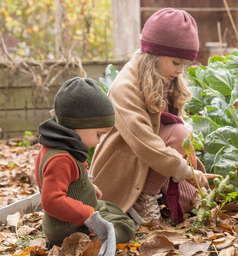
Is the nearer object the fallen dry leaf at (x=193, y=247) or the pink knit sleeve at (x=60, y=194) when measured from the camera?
the pink knit sleeve at (x=60, y=194)

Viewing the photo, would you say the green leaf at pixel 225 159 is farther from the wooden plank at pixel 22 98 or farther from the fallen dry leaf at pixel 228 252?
the wooden plank at pixel 22 98

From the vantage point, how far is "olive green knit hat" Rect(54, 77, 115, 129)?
4.39 feet

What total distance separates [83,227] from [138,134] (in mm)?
550

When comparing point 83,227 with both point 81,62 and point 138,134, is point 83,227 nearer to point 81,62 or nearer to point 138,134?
point 138,134

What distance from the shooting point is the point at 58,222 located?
4.53ft

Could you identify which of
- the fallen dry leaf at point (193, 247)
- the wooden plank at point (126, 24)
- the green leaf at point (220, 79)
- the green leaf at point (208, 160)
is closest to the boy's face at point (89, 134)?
the fallen dry leaf at point (193, 247)

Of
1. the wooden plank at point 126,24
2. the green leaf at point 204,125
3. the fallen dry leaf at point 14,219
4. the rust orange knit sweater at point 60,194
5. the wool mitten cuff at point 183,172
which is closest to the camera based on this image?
the rust orange knit sweater at point 60,194

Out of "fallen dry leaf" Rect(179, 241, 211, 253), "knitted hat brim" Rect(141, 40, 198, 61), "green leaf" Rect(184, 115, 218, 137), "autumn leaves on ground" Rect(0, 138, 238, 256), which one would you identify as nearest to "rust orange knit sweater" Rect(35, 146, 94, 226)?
"autumn leaves on ground" Rect(0, 138, 238, 256)

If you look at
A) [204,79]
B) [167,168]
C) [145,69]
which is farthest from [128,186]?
[204,79]

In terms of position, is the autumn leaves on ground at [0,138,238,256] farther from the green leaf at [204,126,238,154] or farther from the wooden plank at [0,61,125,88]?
the wooden plank at [0,61,125,88]

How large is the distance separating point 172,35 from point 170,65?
178 mm

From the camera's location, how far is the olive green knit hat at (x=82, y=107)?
1.34m

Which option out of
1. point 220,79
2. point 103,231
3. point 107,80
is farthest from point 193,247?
point 107,80

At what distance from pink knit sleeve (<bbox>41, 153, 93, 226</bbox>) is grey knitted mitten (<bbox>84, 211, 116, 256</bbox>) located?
0.03 metres
